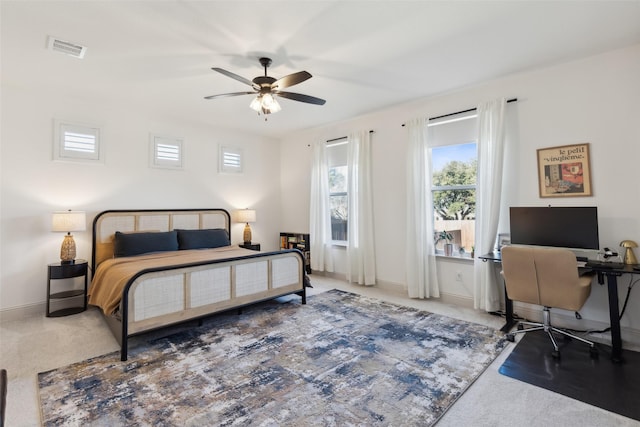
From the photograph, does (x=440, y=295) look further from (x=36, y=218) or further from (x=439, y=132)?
(x=36, y=218)

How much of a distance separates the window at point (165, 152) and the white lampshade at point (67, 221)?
53.4 inches

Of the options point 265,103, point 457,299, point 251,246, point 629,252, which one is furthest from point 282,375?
point 251,246

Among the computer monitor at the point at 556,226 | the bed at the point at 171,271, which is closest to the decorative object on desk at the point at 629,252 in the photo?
the computer monitor at the point at 556,226

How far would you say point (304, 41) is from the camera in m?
2.72

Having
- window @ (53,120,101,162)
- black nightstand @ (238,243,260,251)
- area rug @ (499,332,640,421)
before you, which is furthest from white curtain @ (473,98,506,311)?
window @ (53,120,101,162)

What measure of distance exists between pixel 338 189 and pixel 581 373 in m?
4.02

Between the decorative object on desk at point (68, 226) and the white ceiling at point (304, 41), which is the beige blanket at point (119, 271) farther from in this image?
the white ceiling at point (304, 41)

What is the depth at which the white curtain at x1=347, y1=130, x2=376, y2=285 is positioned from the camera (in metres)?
4.88

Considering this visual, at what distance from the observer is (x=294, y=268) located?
4090 mm

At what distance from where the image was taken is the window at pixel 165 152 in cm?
481

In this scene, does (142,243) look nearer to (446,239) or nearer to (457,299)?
(446,239)

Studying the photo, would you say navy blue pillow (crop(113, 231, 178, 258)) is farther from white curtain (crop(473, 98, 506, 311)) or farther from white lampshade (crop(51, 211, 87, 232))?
white curtain (crop(473, 98, 506, 311))

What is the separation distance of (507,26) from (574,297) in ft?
7.78

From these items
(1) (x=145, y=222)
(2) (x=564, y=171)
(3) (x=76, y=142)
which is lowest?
(1) (x=145, y=222)
